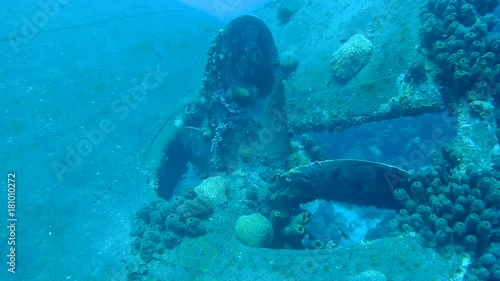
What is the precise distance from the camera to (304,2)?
1294 centimetres

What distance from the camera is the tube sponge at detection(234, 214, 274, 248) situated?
6090 mm

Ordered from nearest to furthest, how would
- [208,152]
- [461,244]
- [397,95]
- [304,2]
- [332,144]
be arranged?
1. [461,244]
2. [397,95]
3. [208,152]
4. [332,144]
5. [304,2]

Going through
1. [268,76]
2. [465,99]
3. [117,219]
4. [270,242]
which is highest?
[465,99]

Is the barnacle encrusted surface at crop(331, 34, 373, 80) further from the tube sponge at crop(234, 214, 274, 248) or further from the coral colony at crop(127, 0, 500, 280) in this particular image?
the tube sponge at crop(234, 214, 274, 248)

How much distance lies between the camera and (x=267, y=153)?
25.1ft

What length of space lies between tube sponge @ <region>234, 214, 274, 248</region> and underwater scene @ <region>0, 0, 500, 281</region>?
0.03 meters

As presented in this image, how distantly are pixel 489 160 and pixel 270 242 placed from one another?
4353 millimetres

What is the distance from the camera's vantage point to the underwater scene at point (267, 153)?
17.6 ft

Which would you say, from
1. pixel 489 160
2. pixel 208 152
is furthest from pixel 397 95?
pixel 208 152

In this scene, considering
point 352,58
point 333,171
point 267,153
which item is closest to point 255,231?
point 333,171

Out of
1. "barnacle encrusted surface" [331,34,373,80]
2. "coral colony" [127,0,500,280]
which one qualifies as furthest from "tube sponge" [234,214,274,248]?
"barnacle encrusted surface" [331,34,373,80]

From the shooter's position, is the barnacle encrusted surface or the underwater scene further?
the barnacle encrusted surface

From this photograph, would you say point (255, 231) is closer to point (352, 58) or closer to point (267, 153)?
point (267, 153)

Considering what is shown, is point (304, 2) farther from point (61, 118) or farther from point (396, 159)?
point (61, 118)
